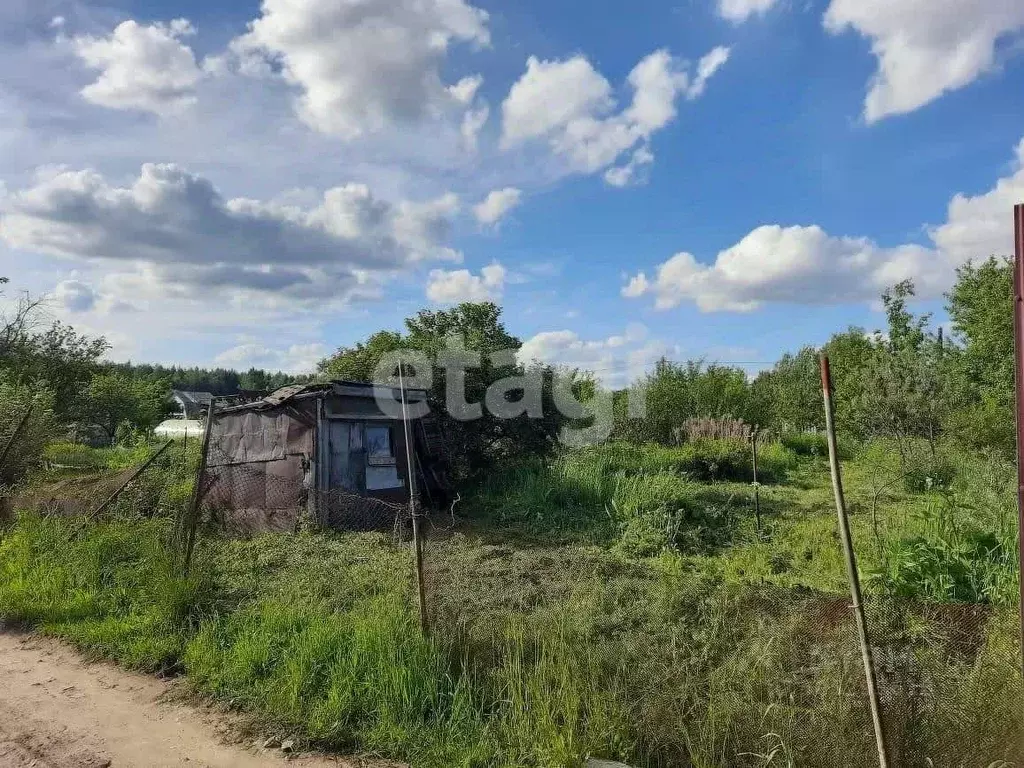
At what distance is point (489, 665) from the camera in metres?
3.97

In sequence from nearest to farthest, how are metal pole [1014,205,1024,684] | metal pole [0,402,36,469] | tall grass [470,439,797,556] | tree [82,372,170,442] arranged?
metal pole [1014,205,1024,684] → metal pole [0,402,36,469] → tall grass [470,439,797,556] → tree [82,372,170,442]

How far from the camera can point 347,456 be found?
9.88m

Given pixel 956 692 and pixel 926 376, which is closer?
pixel 956 692

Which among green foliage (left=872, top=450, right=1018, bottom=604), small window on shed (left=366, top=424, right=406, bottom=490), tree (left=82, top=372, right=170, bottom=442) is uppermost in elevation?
tree (left=82, top=372, right=170, bottom=442)

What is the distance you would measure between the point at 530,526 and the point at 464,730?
18.8ft

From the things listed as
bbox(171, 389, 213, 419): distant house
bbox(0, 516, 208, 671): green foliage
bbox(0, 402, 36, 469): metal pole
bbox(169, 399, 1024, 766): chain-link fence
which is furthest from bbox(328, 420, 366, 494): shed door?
bbox(0, 402, 36, 469): metal pole

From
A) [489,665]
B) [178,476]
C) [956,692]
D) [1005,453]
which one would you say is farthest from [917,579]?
[1005,453]

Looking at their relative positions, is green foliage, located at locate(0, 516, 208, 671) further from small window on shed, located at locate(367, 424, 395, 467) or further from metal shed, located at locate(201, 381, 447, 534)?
small window on shed, located at locate(367, 424, 395, 467)

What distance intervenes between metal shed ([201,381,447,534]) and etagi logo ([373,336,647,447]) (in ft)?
3.00

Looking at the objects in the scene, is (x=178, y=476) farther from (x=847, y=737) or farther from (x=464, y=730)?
(x=847, y=737)

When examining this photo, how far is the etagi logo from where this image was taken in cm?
1223

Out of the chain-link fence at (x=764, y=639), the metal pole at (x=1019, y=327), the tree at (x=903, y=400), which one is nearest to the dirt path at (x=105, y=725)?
the chain-link fence at (x=764, y=639)

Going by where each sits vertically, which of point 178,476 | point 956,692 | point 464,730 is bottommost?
point 464,730

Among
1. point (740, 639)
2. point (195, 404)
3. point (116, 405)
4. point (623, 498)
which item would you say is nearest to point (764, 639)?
point (740, 639)
